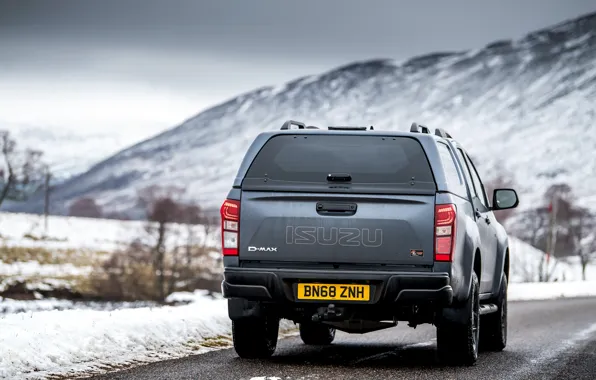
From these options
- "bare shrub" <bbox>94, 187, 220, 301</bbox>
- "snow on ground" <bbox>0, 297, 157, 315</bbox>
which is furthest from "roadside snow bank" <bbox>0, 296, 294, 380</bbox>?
"bare shrub" <bbox>94, 187, 220, 301</bbox>

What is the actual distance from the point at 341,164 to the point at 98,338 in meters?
2.86

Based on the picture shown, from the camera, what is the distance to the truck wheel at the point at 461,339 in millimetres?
10258

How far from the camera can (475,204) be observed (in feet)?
37.0

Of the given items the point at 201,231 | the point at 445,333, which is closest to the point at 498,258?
the point at 445,333

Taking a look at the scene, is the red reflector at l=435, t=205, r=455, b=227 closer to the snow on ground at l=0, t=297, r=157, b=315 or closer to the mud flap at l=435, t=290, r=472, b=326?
the mud flap at l=435, t=290, r=472, b=326

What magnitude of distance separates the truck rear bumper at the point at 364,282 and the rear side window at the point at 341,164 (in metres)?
0.70

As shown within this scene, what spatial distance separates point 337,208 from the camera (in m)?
9.77

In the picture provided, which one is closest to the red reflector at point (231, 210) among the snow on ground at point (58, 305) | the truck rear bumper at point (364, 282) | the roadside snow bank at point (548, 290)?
the truck rear bumper at point (364, 282)

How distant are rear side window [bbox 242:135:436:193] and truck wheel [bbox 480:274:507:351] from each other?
3.19 m

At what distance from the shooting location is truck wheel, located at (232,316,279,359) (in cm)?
1061

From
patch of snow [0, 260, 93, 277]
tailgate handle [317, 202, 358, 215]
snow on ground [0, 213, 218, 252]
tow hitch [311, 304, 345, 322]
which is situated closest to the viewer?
tailgate handle [317, 202, 358, 215]

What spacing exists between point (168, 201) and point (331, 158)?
97012mm

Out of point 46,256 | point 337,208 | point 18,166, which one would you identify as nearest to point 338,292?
point 337,208

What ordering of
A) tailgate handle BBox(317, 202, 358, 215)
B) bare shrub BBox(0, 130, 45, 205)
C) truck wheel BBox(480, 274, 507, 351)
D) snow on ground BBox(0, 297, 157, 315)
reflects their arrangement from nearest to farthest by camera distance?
1. tailgate handle BBox(317, 202, 358, 215)
2. truck wheel BBox(480, 274, 507, 351)
3. snow on ground BBox(0, 297, 157, 315)
4. bare shrub BBox(0, 130, 45, 205)
